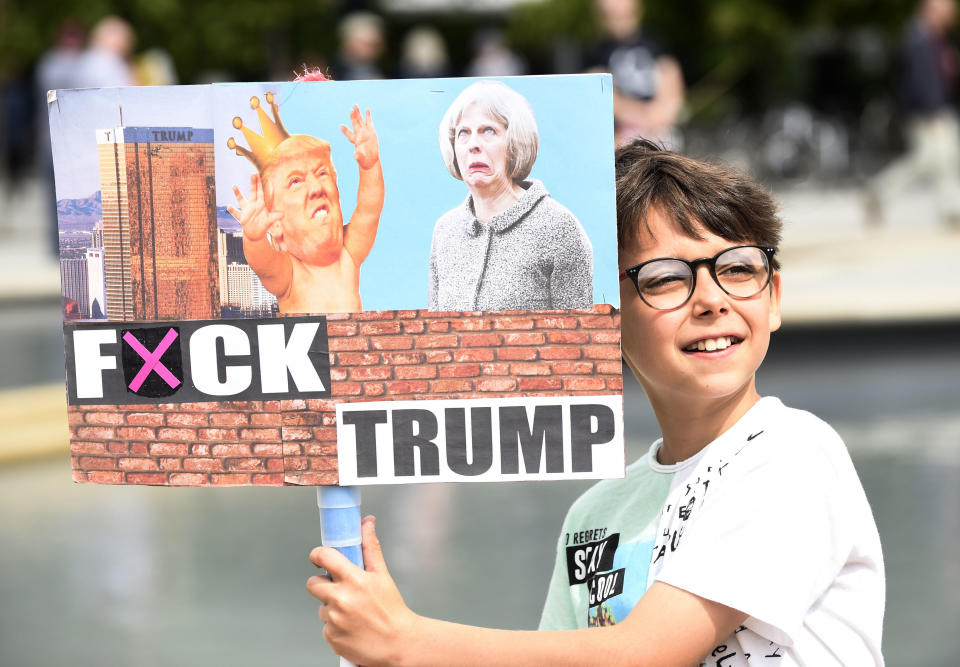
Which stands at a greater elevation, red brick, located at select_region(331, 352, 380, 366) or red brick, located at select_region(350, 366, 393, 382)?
red brick, located at select_region(331, 352, 380, 366)

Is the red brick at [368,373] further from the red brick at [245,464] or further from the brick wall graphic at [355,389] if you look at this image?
the red brick at [245,464]

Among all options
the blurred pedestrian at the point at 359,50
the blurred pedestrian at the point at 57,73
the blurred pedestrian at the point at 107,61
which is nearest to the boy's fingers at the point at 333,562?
the blurred pedestrian at the point at 359,50

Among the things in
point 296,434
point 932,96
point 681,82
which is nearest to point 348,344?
point 296,434

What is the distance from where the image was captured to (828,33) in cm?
2383

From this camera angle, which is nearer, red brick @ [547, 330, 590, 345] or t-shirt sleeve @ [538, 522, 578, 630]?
red brick @ [547, 330, 590, 345]

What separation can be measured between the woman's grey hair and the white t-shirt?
19.0 inches

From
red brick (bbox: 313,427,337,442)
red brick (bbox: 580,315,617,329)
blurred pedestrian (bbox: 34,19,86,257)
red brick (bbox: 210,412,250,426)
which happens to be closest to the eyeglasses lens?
red brick (bbox: 580,315,617,329)

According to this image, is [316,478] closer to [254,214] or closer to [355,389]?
[355,389]

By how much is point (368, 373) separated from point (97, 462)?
402 mm

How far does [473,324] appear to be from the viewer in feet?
5.33

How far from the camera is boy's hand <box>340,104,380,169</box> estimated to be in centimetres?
163

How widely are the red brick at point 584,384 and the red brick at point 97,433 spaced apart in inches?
24.2

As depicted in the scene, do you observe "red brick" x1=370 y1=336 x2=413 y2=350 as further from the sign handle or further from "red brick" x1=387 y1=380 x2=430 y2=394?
the sign handle

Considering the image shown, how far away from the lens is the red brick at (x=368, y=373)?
1.64m
